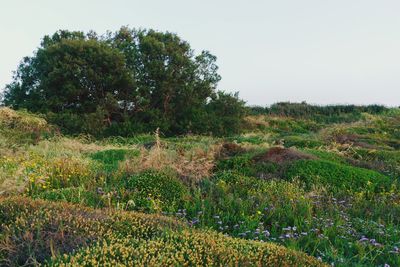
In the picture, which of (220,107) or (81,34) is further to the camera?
(81,34)

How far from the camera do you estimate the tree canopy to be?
24328 millimetres

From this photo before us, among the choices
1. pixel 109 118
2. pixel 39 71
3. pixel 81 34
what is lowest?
pixel 109 118

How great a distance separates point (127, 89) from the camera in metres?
25.6

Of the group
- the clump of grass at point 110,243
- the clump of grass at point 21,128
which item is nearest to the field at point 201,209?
the clump of grass at point 110,243

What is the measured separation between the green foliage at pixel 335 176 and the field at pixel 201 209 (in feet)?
0.08

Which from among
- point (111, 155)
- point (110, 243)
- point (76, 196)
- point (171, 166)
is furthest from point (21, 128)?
point (110, 243)

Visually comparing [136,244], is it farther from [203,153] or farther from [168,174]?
[203,153]

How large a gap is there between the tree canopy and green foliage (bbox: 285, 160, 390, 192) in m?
14.9

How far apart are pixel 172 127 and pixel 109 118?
11.9ft

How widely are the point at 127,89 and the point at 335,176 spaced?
1796 cm

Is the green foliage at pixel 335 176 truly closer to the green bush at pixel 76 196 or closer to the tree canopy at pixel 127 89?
the green bush at pixel 76 196

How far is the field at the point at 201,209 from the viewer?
4.04 meters

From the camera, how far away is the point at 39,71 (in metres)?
28.1

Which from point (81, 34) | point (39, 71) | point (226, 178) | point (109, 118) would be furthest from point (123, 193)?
point (81, 34)
